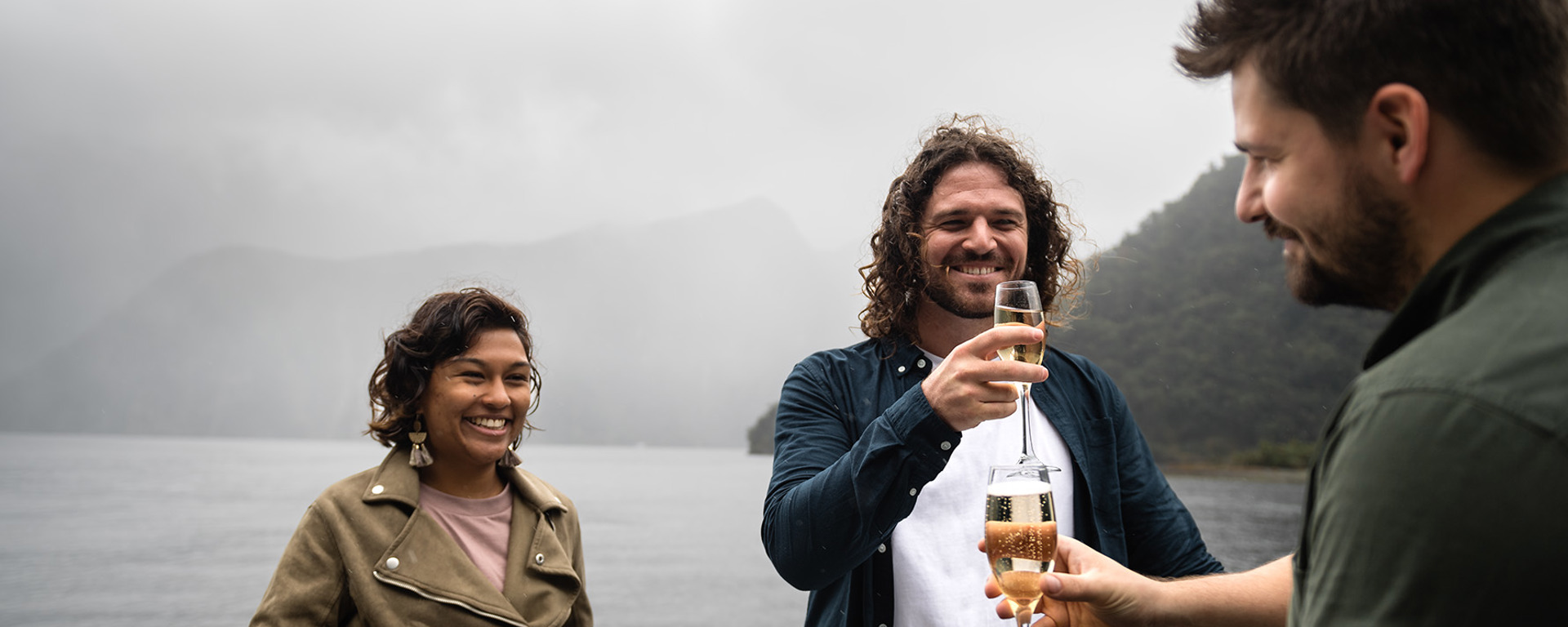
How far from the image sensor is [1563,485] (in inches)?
38.1

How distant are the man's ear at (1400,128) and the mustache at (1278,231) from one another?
270 millimetres

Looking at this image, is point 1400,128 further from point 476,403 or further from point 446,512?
point 446,512

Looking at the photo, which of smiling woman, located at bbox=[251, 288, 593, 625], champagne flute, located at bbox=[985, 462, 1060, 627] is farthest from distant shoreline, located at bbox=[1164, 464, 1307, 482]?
champagne flute, located at bbox=[985, 462, 1060, 627]

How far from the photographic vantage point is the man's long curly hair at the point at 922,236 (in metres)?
3.79

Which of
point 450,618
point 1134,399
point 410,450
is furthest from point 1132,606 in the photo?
point 1134,399

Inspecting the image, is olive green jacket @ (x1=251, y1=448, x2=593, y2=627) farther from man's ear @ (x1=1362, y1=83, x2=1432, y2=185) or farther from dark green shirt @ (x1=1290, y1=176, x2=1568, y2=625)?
man's ear @ (x1=1362, y1=83, x2=1432, y2=185)

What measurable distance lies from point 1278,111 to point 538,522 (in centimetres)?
376

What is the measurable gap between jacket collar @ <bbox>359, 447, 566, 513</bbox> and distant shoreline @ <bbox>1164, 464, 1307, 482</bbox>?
4104 inches

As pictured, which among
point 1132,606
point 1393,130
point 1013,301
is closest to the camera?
point 1393,130

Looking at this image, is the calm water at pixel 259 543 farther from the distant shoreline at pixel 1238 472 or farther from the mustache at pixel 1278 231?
the mustache at pixel 1278 231

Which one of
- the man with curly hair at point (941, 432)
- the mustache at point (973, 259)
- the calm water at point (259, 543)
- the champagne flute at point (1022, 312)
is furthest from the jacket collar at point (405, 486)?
the calm water at point (259, 543)

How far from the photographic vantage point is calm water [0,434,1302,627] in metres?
67.6

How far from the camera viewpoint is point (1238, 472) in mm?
99562

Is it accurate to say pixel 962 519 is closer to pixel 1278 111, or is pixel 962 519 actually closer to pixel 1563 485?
pixel 1278 111
